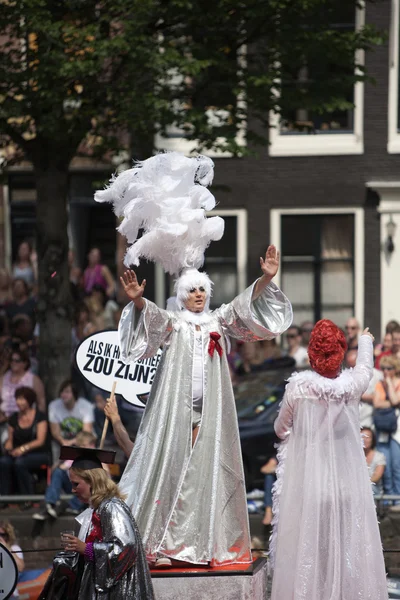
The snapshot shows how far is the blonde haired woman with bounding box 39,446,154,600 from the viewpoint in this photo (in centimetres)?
656

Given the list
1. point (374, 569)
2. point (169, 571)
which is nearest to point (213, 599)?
point (169, 571)

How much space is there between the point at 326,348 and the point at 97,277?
385 inches

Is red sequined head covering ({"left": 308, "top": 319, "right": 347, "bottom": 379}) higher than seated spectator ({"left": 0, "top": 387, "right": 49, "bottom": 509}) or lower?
higher

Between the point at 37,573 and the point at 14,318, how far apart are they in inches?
236

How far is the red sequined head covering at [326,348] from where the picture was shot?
24.7ft

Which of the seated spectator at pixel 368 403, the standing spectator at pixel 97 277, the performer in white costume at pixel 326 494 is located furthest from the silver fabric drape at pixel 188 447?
the standing spectator at pixel 97 277

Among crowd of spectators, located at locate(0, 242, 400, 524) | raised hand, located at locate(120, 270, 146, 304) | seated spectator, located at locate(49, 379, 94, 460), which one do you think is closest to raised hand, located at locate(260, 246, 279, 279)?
raised hand, located at locate(120, 270, 146, 304)

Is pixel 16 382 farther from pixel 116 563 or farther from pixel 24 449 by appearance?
pixel 116 563

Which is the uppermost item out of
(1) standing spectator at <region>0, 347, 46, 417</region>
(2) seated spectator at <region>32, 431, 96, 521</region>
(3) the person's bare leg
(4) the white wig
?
(4) the white wig

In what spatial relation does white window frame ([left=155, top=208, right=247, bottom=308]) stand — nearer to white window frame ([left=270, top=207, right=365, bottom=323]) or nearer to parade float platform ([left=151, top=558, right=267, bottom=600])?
white window frame ([left=270, top=207, right=365, bottom=323])

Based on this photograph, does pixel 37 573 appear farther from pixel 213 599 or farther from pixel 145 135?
pixel 145 135

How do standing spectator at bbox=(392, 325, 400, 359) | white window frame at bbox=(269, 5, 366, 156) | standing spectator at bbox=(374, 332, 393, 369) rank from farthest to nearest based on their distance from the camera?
white window frame at bbox=(269, 5, 366, 156) < standing spectator at bbox=(392, 325, 400, 359) < standing spectator at bbox=(374, 332, 393, 369)

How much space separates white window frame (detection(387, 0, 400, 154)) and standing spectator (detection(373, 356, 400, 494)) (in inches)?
277

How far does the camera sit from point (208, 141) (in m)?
13.7
